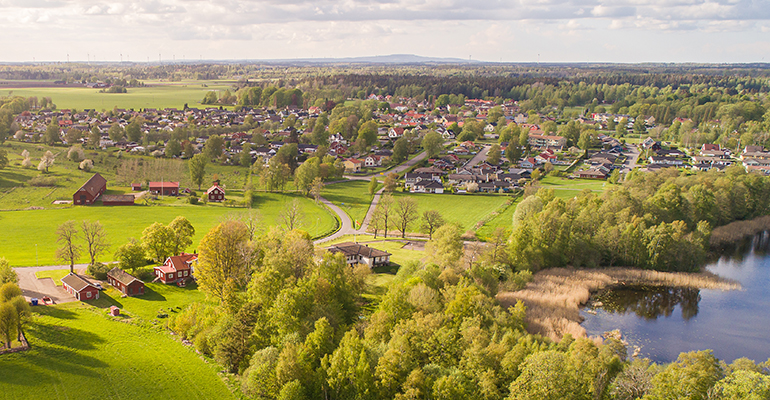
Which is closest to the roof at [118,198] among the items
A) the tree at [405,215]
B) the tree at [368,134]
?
the tree at [405,215]

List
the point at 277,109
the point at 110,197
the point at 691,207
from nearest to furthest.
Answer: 1. the point at 691,207
2. the point at 110,197
3. the point at 277,109

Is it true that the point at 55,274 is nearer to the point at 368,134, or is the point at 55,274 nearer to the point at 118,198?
the point at 118,198

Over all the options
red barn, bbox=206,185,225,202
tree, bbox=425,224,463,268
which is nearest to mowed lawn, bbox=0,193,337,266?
red barn, bbox=206,185,225,202

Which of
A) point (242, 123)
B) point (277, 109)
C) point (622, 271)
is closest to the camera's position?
point (622, 271)

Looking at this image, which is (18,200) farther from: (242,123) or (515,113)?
(515,113)

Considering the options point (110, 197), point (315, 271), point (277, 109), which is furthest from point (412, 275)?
point (277, 109)

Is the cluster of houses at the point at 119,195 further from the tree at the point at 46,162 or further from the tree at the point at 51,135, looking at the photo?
the tree at the point at 51,135
